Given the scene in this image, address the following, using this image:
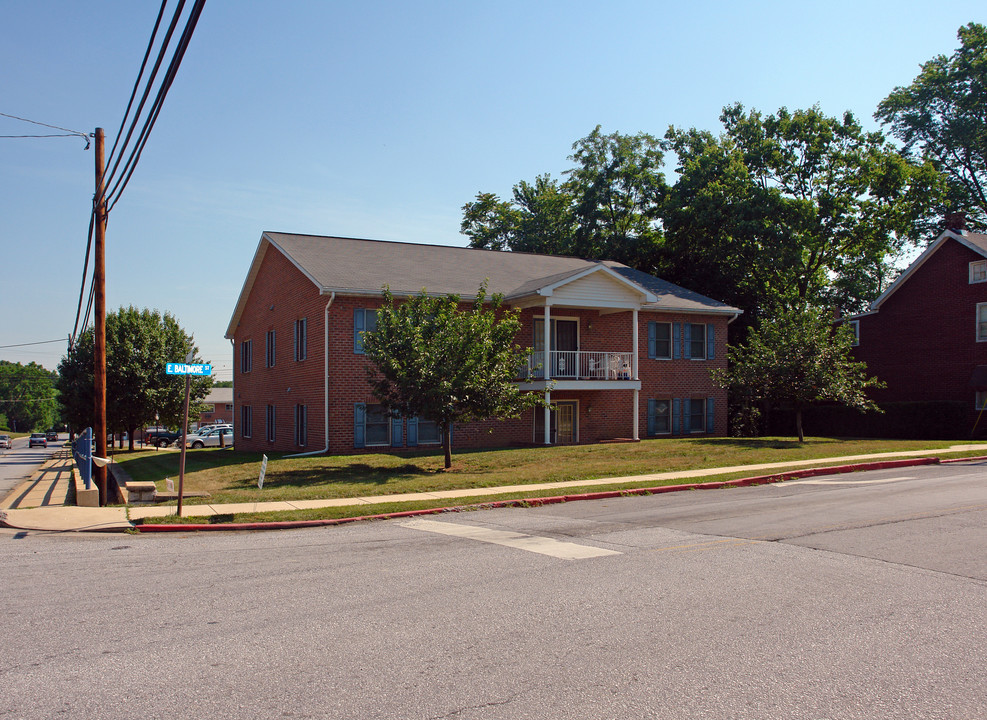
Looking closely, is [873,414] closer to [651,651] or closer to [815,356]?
[815,356]

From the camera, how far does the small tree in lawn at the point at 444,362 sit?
1936 centimetres

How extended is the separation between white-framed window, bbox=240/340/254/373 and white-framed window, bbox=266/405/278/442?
3.77 meters

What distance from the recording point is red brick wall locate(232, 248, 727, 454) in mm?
24984

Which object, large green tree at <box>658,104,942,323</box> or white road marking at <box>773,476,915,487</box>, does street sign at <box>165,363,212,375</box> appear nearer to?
white road marking at <box>773,476,915,487</box>

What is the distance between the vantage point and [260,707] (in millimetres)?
4809

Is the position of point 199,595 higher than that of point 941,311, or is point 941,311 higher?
point 941,311

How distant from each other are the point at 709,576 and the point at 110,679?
A: 17.9 feet

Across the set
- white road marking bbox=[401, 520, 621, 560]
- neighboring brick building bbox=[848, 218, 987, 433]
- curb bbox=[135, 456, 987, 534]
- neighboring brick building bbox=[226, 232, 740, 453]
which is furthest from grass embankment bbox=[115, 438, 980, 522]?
neighboring brick building bbox=[848, 218, 987, 433]

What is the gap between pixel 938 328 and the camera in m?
A: 36.2

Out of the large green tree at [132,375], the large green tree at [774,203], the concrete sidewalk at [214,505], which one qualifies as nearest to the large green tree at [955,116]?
the large green tree at [774,203]

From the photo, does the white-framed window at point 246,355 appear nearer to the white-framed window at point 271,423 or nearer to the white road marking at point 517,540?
the white-framed window at point 271,423

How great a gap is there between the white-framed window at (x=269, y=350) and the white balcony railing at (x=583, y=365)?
34.6 feet

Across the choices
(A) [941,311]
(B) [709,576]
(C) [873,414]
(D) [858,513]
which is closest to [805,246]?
(A) [941,311]

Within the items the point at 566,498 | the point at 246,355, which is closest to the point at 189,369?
the point at 566,498
